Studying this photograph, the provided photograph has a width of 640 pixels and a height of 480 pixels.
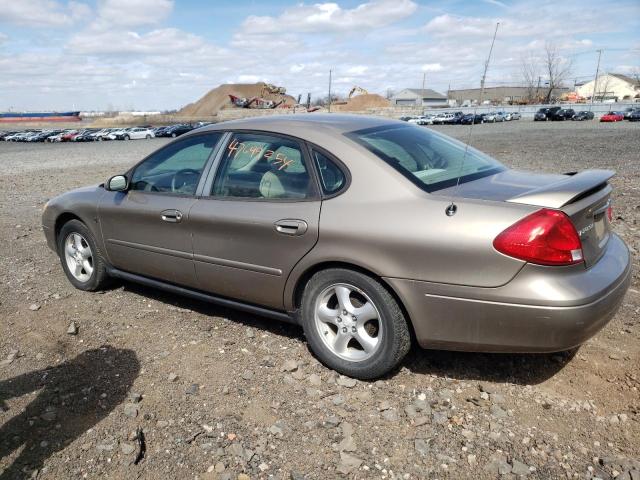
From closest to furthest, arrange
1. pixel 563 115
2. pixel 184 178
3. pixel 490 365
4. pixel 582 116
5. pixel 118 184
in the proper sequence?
pixel 490 365 → pixel 184 178 → pixel 118 184 → pixel 563 115 → pixel 582 116

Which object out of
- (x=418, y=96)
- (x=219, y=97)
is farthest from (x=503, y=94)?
(x=219, y=97)

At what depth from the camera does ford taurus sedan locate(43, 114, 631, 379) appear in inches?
106

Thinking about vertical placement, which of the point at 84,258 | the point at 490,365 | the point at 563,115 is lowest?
the point at 563,115

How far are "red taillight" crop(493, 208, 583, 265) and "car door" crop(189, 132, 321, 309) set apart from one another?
1135mm

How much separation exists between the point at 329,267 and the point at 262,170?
88cm

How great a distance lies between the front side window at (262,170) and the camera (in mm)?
3455

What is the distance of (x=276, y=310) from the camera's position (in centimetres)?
364

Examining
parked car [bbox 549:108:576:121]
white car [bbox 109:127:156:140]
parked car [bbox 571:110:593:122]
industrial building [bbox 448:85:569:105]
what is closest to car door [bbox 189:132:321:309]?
white car [bbox 109:127:156:140]

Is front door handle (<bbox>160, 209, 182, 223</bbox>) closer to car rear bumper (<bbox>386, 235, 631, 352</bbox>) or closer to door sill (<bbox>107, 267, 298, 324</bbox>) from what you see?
door sill (<bbox>107, 267, 298, 324</bbox>)

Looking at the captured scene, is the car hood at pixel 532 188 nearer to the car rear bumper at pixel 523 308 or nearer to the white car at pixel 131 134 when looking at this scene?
the car rear bumper at pixel 523 308

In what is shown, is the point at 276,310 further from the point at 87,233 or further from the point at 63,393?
the point at 87,233

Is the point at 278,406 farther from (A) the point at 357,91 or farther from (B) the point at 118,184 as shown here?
(A) the point at 357,91

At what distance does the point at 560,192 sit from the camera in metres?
2.79

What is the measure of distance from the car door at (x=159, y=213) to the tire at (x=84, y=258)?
0.22 metres
